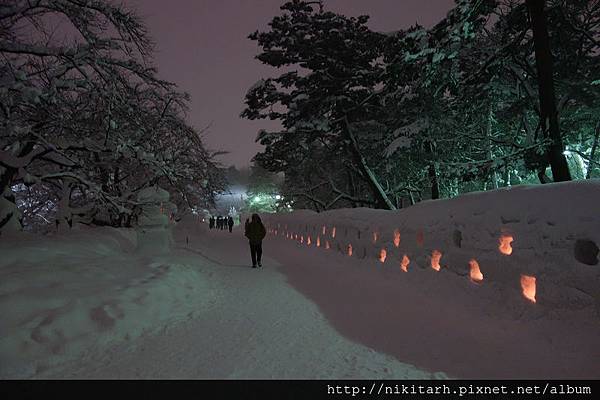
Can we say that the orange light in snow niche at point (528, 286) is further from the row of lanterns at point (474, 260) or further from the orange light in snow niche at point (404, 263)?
the orange light in snow niche at point (404, 263)

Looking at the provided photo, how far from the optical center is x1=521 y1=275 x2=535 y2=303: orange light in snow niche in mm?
4117

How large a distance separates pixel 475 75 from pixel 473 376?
9.24 metres

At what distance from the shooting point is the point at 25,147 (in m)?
8.09

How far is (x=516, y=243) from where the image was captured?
14.4ft

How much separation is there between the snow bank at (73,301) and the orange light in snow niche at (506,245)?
477 cm

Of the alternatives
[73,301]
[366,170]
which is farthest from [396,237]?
[366,170]

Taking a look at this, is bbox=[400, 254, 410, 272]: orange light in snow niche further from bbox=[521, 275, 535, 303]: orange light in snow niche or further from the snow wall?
bbox=[521, 275, 535, 303]: orange light in snow niche

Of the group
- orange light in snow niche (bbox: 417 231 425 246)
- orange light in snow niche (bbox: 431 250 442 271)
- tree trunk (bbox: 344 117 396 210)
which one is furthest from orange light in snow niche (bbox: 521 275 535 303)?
tree trunk (bbox: 344 117 396 210)

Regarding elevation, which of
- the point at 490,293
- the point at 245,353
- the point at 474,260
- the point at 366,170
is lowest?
the point at 245,353

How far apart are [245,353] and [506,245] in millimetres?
3711

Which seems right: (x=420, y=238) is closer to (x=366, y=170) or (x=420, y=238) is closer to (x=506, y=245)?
(x=506, y=245)

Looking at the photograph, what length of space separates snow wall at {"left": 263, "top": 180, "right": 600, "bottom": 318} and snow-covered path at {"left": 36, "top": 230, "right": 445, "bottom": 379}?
75.0 inches

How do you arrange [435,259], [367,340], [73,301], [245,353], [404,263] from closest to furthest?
[245,353] < [367,340] < [73,301] < [435,259] < [404,263]

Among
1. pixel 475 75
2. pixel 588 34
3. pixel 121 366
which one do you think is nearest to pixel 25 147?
pixel 121 366
